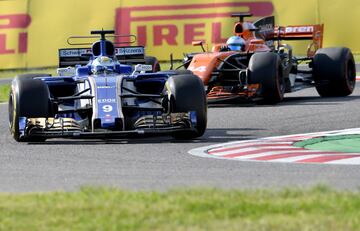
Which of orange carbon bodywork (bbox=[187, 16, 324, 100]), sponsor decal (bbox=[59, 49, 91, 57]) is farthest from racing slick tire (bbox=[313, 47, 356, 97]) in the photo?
sponsor decal (bbox=[59, 49, 91, 57])

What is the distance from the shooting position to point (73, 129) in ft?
43.9

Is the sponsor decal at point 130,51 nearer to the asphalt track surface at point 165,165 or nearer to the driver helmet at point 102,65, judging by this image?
the driver helmet at point 102,65

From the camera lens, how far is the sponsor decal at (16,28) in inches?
1099

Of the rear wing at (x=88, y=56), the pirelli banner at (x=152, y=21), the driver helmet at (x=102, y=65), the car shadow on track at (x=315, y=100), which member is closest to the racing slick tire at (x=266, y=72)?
the car shadow on track at (x=315, y=100)

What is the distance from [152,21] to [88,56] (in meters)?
11.0

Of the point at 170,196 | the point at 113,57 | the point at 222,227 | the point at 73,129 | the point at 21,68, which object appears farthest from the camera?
the point at 21,68

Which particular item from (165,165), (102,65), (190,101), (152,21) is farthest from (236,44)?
(165,165)

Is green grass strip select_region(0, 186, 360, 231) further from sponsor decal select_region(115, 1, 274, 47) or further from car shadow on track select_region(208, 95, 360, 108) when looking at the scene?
sponsor decal select_region(115, 1, 274, 47)

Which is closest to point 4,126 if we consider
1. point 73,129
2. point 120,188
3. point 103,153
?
point 73,129

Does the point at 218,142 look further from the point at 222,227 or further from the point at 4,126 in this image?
the point at 222,227

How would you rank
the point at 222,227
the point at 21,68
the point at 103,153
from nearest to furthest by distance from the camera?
the point at 222,227 → the point at 103,153 → the point at 21,68

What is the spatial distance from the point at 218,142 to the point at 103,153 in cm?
166

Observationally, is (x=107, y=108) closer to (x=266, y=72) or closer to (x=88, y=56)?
(x=88, y=56)

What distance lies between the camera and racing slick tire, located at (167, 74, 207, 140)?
45.1ft
